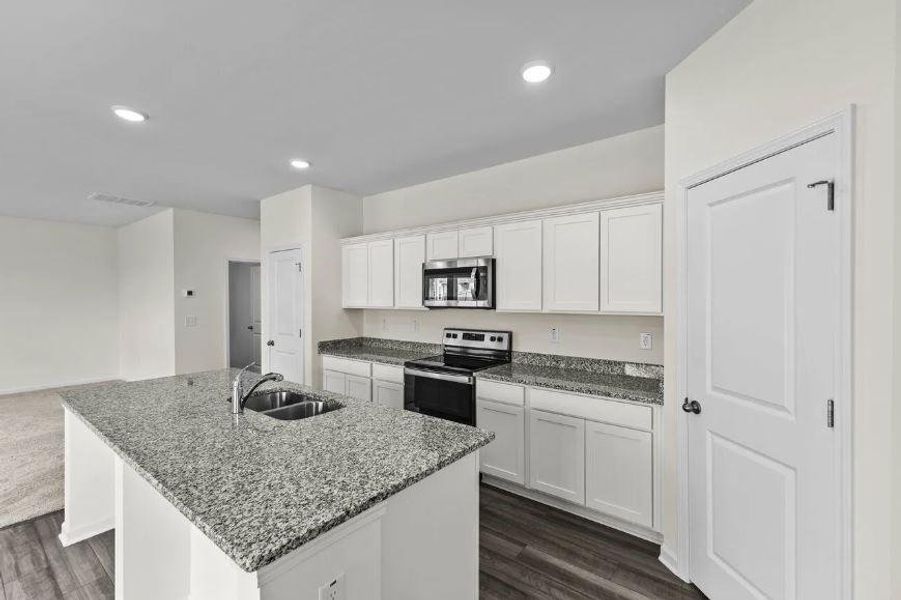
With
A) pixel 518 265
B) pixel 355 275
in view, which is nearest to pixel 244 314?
pixel 355 275

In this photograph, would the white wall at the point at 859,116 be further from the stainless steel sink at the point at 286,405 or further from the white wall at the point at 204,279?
the white wall at the point at 204,279

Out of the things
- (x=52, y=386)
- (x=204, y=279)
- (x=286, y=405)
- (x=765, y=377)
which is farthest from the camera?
(x=52, y=386)

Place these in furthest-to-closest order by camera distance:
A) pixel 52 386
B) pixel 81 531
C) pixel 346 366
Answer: pixel 52 386 < pixel 346 366 < pixel 81 531

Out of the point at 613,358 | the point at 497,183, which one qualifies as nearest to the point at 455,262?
the point at 497,183

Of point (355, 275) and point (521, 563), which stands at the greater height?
point (355, 275)

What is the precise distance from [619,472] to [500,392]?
2.98 ft

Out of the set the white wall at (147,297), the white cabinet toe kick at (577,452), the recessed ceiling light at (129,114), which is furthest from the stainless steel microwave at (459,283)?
the white wall at (147,297)

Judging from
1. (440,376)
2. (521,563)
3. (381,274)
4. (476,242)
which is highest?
(476,242)

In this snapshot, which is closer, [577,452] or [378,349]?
[577,452]

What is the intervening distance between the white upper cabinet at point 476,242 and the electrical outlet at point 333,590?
2631mm

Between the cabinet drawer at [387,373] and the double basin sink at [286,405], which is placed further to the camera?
the cabinet drawer at [387,373]

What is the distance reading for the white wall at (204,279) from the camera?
548 cm

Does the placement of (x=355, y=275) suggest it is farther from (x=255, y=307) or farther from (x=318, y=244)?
(x=255, y=307)

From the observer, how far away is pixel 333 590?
1.04 metres
